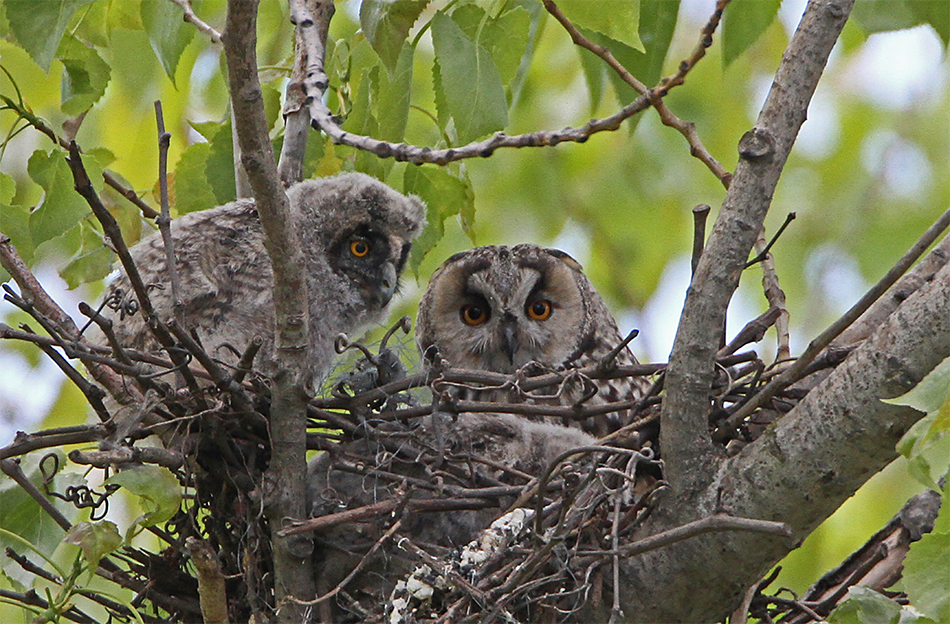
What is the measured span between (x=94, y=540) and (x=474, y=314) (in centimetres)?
168

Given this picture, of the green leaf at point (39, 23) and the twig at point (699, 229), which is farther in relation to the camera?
the green leaf at point (39, 23)

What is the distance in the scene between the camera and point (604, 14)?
2197mm

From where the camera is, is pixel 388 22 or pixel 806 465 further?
pixel 388 22

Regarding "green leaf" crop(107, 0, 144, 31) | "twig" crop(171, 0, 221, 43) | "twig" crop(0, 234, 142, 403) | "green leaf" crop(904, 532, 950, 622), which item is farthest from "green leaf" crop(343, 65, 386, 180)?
"green leaf" crop(904, 532, 950, 622)

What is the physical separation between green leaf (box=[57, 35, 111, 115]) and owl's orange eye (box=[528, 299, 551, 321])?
1.41 meters

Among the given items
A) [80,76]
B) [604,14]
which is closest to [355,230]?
[80,76]

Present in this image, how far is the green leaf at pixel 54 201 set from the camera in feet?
7.91

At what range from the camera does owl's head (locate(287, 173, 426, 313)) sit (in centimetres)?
304

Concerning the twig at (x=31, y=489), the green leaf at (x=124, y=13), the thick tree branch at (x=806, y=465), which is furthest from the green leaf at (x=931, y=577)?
the green leaf at (x=124, y=13)

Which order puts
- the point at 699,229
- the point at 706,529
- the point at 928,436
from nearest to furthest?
the point at 928,436, the point at 706,529, the point at 699,229

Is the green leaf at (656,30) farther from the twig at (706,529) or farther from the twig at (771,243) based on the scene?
the twig at (706,529)

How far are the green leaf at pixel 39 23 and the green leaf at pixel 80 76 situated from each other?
29 cm

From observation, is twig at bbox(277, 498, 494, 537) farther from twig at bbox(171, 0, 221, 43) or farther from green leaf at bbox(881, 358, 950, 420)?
twig at bbox(171, 0, 221, 43)

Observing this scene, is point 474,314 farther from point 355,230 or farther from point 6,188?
point 6,188
